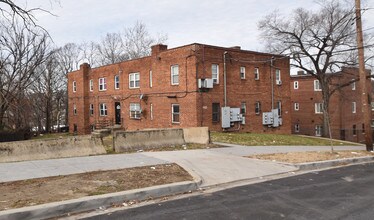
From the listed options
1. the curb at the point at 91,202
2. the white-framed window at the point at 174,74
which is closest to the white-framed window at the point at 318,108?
the white-framed window at the point at 174,74

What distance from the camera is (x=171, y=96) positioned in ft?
85.5

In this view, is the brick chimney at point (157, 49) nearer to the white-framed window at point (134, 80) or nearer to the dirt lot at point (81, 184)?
the white-framed window at point (134, 80)

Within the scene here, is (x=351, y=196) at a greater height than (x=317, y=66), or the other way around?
(x=317, y=66)

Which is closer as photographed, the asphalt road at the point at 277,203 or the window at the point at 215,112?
the asphalt road at the point at 277,203

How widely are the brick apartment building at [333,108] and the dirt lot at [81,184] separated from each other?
A: 36580 mm

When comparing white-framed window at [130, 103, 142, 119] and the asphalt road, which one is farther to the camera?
white-framed window at [130, 103, 142, 119]

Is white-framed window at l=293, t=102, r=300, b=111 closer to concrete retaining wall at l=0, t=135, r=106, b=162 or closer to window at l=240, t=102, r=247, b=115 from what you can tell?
window at l=240, t=102, r=247, b=115

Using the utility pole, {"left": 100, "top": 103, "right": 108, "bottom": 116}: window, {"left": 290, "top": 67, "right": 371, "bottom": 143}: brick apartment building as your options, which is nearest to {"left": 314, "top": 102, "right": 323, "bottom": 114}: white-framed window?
{"left": 290, "top": 67, "right": 371, "bottom": 143}: brick apartment building

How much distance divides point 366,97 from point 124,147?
1227cm

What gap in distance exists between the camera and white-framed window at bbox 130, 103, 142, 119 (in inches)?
1209

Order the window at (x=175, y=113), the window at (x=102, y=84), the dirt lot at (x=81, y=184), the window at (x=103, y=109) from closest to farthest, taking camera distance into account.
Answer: the dirt lot at (x=81, y=184), the window at (x=175, y=113), the window at (x=103, y=109), the window at (x=102, y=84)

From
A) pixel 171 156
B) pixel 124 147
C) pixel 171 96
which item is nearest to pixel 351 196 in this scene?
pixel 171 156

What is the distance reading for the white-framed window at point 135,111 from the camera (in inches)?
1209

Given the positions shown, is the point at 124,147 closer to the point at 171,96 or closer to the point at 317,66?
the point at 171,96
